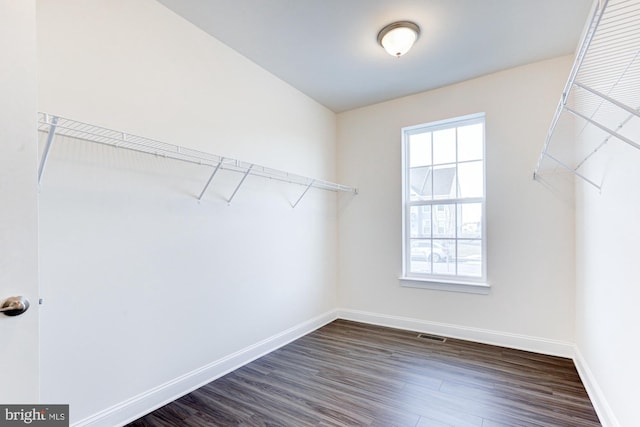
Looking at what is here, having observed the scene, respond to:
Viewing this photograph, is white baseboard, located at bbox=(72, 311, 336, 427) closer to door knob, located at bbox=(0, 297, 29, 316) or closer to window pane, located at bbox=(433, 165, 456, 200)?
door knob, located at bbox=(0, 297, 29, 316)

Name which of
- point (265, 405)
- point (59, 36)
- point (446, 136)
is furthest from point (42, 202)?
point (446, 136)

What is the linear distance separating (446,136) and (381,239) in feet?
4.43

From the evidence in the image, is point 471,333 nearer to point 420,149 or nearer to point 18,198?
point 420,149

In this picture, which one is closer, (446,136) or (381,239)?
(446,136)

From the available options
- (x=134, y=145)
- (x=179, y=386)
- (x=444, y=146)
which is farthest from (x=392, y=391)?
(x=444, y=146)

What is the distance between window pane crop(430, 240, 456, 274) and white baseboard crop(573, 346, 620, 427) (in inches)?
46.6

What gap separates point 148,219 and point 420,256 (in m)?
2.71

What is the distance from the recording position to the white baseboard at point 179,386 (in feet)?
5.59

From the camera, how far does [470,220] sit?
3141 millimetres

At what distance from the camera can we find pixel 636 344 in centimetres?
138

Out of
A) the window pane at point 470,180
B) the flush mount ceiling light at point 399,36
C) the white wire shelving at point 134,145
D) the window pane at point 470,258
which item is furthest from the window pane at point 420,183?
the flush mount ceiling light at point 399,36

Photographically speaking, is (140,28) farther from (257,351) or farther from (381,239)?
(381,239)

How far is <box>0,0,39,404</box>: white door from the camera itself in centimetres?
93

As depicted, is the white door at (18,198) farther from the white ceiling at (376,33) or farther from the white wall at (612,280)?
the white wall at (612,280)
